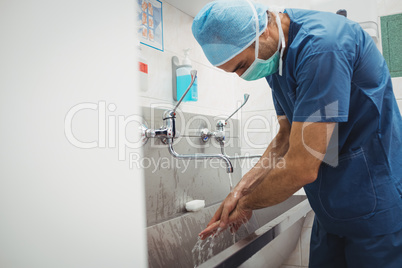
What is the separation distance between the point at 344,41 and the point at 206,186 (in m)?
1.11

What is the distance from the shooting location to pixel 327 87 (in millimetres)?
788

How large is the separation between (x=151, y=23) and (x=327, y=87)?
96cm

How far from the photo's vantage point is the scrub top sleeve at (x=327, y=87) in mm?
788

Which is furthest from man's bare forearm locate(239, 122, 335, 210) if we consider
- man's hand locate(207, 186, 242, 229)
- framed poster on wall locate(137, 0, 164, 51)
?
framed poster on wall locate(137, 0, 164, 51)

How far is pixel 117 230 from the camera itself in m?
0.43

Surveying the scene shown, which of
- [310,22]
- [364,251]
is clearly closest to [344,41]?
[310,22]

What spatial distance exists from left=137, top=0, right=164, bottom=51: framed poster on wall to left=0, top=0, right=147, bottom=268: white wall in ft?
3.36

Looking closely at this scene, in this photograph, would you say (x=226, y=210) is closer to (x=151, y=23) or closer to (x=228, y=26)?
(x=228, y=26)

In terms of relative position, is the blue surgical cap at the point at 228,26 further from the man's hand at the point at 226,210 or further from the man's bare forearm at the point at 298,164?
the man's hand at the point at 226,210

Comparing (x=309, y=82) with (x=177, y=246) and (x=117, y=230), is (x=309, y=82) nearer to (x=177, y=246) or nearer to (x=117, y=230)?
(x=117, y=230)

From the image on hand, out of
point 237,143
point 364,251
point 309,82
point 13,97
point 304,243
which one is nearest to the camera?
point 13,97

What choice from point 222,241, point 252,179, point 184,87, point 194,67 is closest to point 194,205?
point 222,241

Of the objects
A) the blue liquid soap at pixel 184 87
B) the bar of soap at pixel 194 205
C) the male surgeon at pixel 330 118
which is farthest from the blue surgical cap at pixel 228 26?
the bar of soap at pixel 194 205

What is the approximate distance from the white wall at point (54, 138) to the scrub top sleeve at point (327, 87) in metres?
0.56
